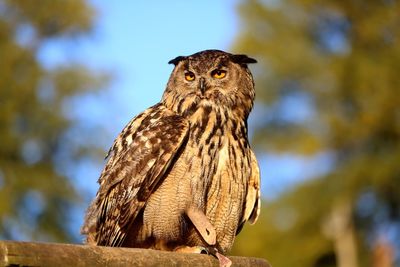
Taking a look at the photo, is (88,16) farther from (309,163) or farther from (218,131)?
(218,131)

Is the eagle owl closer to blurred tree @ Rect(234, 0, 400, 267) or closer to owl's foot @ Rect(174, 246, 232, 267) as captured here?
owl's foot @ Rect(174, 246, 232, 267)

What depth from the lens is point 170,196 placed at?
15.1 ft

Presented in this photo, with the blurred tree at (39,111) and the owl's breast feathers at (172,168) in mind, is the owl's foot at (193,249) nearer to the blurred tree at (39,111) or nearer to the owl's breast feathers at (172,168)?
the owl's breast feathers at (172,168)

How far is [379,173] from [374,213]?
862mm

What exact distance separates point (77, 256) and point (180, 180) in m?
1.66

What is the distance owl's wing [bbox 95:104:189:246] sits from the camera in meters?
4.63

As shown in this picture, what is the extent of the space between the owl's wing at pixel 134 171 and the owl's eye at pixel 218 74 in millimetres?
363

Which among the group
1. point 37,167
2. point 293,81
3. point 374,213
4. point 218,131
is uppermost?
point 293,81

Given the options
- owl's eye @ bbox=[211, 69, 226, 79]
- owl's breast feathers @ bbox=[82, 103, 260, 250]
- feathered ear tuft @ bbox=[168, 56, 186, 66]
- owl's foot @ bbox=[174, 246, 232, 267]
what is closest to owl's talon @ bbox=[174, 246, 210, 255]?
owl's foot @ bbox=[174, 246, 232, 267]

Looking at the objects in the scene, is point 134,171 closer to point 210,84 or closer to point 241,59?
point 210,84

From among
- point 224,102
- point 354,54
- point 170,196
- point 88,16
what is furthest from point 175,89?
point 354,54

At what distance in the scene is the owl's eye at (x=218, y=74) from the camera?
511 centimetres

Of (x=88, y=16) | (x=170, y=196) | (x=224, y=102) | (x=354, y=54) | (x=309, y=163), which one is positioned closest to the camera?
(x=170, y=196)

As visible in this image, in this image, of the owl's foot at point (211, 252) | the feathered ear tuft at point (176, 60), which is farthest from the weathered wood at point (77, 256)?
the feathered ear tuft at point (176, 60)
